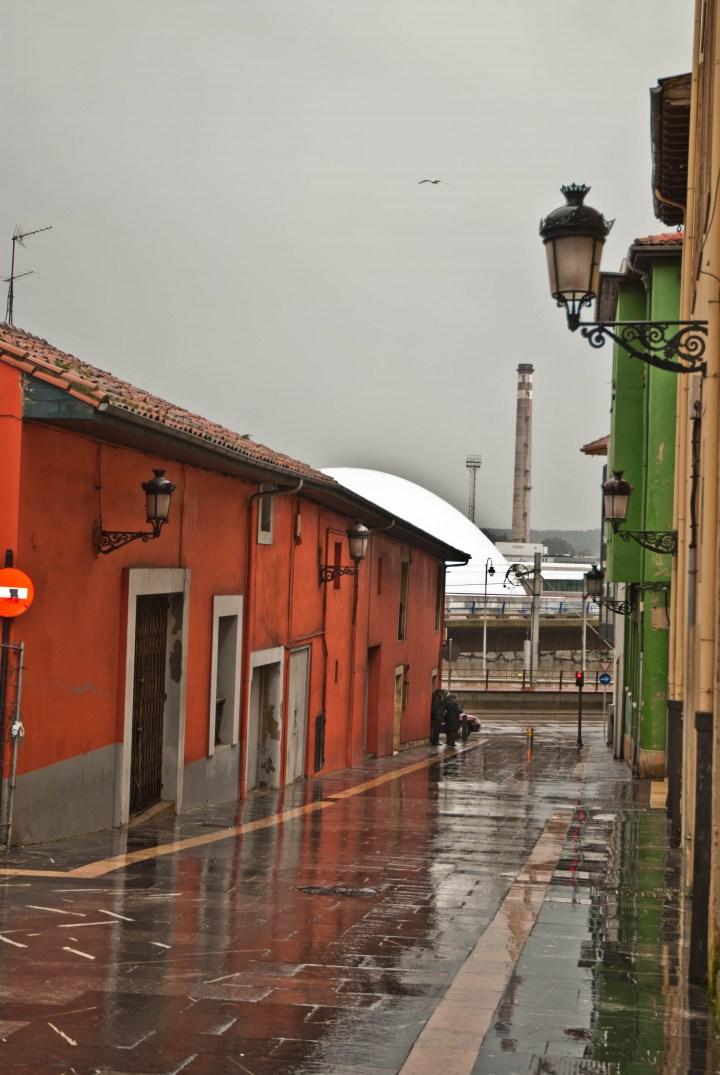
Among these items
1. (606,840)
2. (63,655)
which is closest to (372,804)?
(606,840)

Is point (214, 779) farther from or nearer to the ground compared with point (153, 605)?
nearer to the ground

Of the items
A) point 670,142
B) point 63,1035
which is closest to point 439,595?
point 670,142

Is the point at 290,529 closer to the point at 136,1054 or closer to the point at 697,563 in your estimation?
the point at 697,563

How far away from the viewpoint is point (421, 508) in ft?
340

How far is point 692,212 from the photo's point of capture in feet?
38.0

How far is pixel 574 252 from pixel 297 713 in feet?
47.1

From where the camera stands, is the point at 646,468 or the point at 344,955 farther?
the point at 646,468

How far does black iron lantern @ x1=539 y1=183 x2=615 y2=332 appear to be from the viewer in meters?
6.56

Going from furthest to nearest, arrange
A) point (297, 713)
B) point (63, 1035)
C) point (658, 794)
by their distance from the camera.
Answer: point (297, 713), point (658, 794), point (63, 1035)

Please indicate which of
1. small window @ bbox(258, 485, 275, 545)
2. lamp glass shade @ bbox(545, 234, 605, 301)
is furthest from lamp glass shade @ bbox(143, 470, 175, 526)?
lamp glass shade @ bbox(545, 234, 605, 301)

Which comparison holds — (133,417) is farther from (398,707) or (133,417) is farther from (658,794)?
(398,707)

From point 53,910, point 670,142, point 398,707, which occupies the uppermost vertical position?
point 670,142

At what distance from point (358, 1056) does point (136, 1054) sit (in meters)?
0.84

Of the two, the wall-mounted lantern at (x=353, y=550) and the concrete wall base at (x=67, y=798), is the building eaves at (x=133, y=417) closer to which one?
the wall-mounted lantern at (x=353, y=550)
